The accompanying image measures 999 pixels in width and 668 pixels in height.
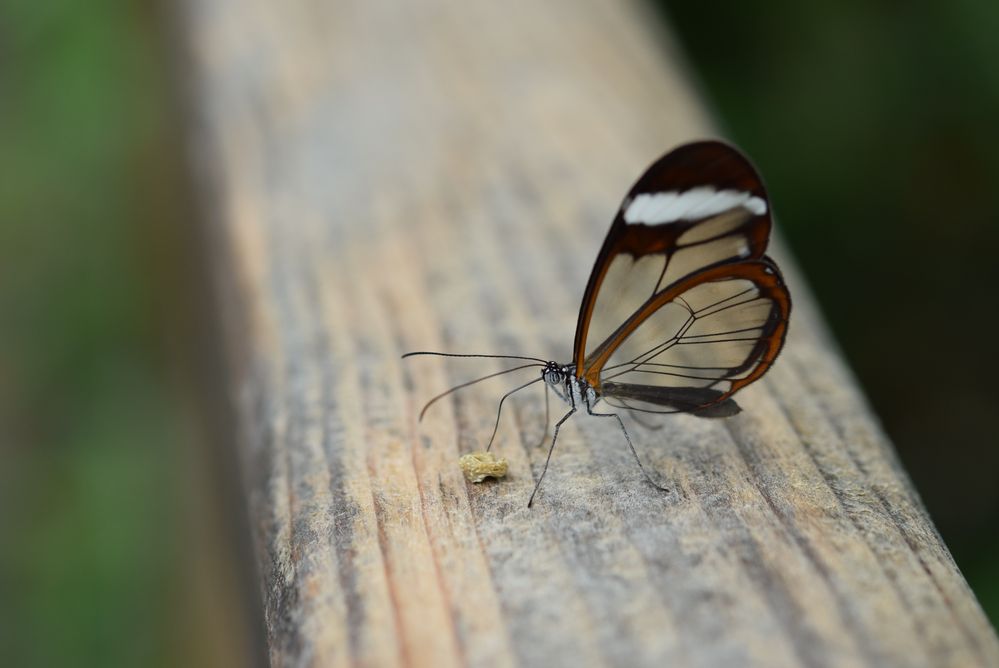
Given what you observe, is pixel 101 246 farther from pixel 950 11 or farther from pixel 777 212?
pixel 950 11

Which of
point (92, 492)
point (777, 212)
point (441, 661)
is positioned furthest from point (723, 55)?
point (441, 661)

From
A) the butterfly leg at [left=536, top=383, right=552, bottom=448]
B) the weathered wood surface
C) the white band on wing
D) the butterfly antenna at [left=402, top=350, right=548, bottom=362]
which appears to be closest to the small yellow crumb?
the weathered wood surface

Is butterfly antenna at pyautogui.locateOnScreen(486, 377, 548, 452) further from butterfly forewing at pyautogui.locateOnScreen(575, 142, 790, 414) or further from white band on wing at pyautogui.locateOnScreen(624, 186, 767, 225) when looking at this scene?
white band on wing at pyautogui.locateOnScreen(624, 186, 767, 225)

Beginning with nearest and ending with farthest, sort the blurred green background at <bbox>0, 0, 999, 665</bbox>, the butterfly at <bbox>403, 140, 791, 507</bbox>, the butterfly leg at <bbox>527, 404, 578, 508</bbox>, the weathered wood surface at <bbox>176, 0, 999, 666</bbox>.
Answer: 1. the weathered wood surface at <bbox>176, 0, 999, 666</bbox>
2. the butterfly leg at <bbox>527, 404, 578, 508</bbox>
3. the butterfly at <bbox>403, 140, 791, 507</bbox>
4. the blurred green background at <bbox>0, 0, 999, 665</bbox>

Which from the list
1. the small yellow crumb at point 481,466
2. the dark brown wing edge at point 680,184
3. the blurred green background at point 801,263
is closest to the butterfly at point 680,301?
the dark brown wing edge at point 680,184

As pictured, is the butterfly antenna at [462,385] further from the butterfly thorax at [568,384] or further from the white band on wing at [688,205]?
the white band on wing at [688,205]
